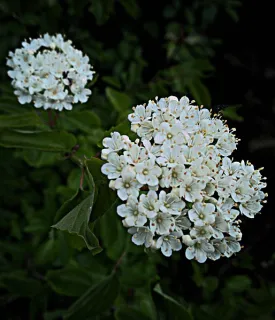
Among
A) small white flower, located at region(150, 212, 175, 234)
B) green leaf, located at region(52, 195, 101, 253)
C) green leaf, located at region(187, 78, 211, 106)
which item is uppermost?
green leaf, located at region(187, 78, 211, 106)

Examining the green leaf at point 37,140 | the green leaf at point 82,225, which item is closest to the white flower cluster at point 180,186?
the green leaf at point 82,225

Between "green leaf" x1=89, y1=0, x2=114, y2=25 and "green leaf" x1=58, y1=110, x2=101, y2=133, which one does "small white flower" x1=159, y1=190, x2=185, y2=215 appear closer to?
"green leaf" x1=58, y1=110, x2=101, y2=133

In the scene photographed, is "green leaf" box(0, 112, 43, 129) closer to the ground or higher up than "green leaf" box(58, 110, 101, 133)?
closer to the ground

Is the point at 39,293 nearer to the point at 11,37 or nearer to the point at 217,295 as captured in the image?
the point at 217,295

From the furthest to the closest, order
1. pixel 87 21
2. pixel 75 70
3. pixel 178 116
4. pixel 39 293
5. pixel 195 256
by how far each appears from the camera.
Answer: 1. pixel 87 21
2. pixel 39 293
3. pixel 75 70
4. pixel 178 116
5. pixel 195 256

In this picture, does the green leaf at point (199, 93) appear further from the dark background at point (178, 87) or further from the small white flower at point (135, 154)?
the small white flower at point (135, 154)

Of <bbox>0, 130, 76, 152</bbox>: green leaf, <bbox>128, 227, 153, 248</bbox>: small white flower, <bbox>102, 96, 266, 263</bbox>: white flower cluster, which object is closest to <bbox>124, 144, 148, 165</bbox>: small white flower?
<bbox>102, 96, 266, 263</bbox>: white flower cluster

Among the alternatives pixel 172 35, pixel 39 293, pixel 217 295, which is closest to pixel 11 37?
pixel 172 35
